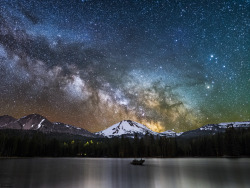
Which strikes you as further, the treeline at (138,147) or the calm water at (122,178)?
the treeline at (138,147)

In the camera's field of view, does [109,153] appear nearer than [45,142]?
No

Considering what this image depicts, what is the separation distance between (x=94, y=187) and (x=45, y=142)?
140 meters

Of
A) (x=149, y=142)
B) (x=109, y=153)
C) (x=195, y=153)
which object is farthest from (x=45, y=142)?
(x=195, y=153)

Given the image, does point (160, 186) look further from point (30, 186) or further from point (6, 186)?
point (6, 186)

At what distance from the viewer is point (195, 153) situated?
144m

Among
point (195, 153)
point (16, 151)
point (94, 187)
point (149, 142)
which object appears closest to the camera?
point (94, 187)

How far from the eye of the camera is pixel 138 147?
14588 cm

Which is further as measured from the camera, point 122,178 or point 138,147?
point 138,147

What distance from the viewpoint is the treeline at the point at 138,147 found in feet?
400

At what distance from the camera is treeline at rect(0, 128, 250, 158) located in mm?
121875

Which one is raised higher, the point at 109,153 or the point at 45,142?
the point at 45,142

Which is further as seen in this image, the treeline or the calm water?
the treeline

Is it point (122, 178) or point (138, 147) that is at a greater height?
point (138, 147)

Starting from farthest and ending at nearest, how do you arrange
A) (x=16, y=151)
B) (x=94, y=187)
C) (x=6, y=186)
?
(x=16, y=151) → (x=94, y=187) → (x=6, y=186)
